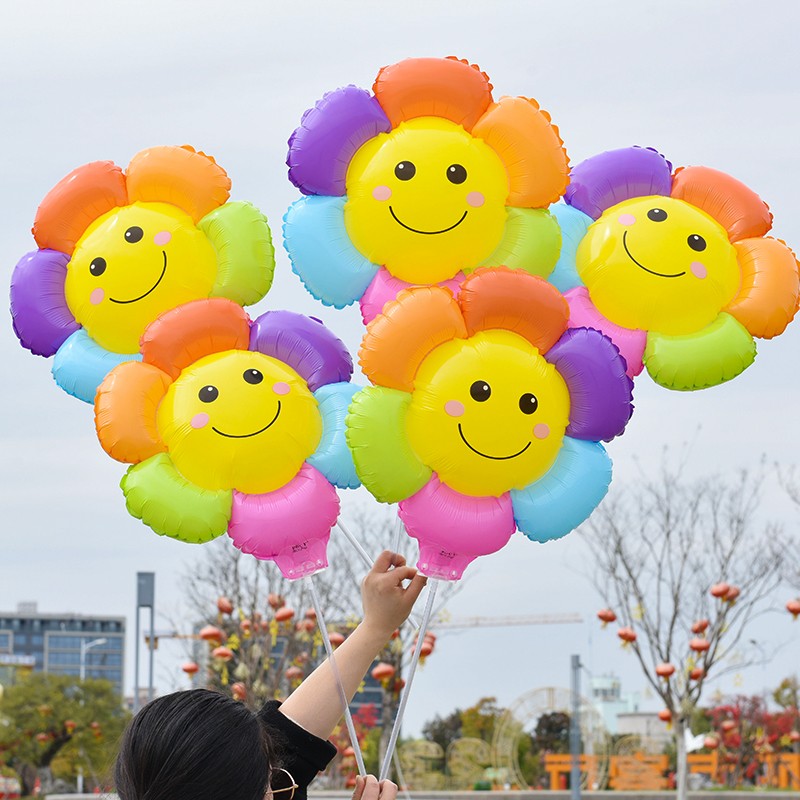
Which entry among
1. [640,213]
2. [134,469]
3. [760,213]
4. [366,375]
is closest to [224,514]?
[134,469]

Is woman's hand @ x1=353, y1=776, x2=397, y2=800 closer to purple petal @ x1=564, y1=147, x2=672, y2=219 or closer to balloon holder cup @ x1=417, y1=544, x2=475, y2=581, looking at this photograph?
balloon holder cup @ x1=417, y1=544, x2=475, y2=581

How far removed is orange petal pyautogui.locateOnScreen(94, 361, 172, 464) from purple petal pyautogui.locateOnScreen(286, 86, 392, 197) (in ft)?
2.29

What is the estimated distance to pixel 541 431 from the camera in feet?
11.0

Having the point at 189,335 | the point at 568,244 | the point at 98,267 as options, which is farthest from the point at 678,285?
the point at 98,267

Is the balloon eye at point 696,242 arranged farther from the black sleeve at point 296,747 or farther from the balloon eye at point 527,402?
the black sleeve at point 296,747

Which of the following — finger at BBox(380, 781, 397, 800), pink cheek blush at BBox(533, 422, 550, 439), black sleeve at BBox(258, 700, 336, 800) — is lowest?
finger at BBox(380, 781, 397, 800)

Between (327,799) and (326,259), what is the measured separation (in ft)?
50.1

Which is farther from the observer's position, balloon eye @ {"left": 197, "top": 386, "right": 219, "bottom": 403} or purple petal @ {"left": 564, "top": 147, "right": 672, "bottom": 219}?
purple petal @ {"left": 564, "top": 147, "right": 672, "bottom": 219}

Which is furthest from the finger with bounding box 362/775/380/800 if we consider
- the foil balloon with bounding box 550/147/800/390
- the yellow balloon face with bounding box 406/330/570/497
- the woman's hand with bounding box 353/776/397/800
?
the foil balloon with bounding box 550/147/800/390

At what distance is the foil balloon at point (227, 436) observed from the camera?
350 cm

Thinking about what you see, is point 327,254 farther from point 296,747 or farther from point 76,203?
point 296,747

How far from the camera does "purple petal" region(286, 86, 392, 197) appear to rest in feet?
12.0

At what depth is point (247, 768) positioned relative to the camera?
5.48 feet

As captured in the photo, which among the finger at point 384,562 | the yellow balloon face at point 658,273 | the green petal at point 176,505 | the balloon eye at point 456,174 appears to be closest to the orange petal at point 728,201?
the yellow balloon face at point 658,273
